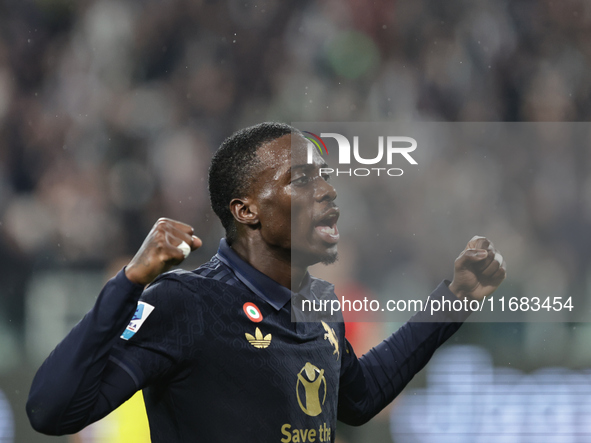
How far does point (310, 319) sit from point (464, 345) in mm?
1823

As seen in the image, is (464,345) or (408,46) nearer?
(464,345)

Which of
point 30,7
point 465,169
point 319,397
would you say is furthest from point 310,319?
point 30,7

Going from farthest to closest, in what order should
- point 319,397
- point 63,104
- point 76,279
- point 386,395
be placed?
point 63,104 < point 76,279 < point 386,395 < point 319,397

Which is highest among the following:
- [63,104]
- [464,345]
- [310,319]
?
[63,104]

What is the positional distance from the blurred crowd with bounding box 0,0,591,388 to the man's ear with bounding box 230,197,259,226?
1.73 m

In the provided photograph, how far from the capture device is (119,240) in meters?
3.46

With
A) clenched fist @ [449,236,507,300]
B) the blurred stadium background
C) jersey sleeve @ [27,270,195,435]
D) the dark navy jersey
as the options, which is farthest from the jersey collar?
the blurred stadium background

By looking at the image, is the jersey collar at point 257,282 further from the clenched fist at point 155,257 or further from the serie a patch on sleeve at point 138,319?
the clenched fist at point 155,257

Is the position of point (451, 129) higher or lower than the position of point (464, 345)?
higher

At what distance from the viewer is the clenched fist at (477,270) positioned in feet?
6.45

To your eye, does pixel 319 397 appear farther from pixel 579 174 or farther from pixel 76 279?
pixel 579 174

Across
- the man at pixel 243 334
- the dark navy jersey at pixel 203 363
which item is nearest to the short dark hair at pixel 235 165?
the man at pixel 243 334

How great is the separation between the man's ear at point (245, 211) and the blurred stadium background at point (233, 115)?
1681 mm

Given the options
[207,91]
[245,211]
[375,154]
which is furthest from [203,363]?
[207,91]
